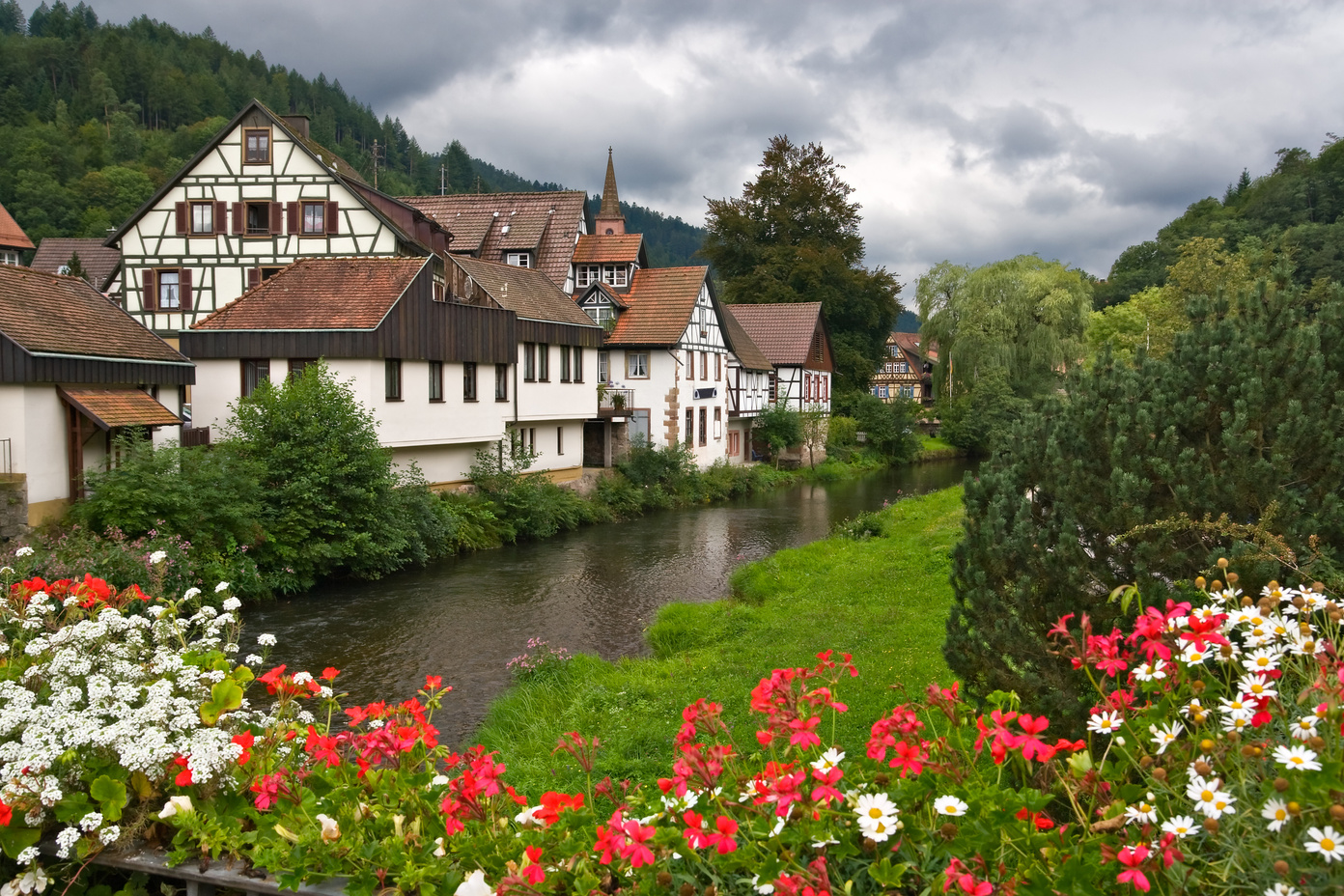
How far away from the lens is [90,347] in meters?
18.5

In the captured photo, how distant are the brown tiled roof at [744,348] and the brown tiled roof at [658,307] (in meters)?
4.14

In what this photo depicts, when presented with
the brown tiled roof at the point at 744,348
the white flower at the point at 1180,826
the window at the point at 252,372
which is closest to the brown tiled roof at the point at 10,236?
the brown tiled roof at the point at 744,348

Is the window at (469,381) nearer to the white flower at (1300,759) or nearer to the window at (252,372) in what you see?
the window at (252,372)

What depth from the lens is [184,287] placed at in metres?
30.2

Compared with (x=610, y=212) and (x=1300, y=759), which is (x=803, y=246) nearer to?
(x=610, y=212)

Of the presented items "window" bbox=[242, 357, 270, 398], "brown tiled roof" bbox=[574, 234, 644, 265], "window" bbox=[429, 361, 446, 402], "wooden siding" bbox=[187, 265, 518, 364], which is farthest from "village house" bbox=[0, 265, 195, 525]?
"brown tiled roof" bbox=[574, 234, 644, 265]

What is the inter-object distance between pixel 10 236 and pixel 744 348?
149 feet

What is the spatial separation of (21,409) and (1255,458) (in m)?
17.7

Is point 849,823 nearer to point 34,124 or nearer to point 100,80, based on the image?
point 34,124

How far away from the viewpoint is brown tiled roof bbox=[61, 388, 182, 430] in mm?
17578

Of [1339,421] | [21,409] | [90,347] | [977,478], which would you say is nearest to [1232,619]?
[1339,421]

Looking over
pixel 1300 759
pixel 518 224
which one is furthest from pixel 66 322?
pixel 518 224

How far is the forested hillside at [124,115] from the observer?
238ft

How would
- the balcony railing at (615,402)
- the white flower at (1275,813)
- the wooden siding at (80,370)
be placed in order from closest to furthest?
the white flower at (1275,813), the wooden siding at (80,370), the balcony railing at (615,402)
